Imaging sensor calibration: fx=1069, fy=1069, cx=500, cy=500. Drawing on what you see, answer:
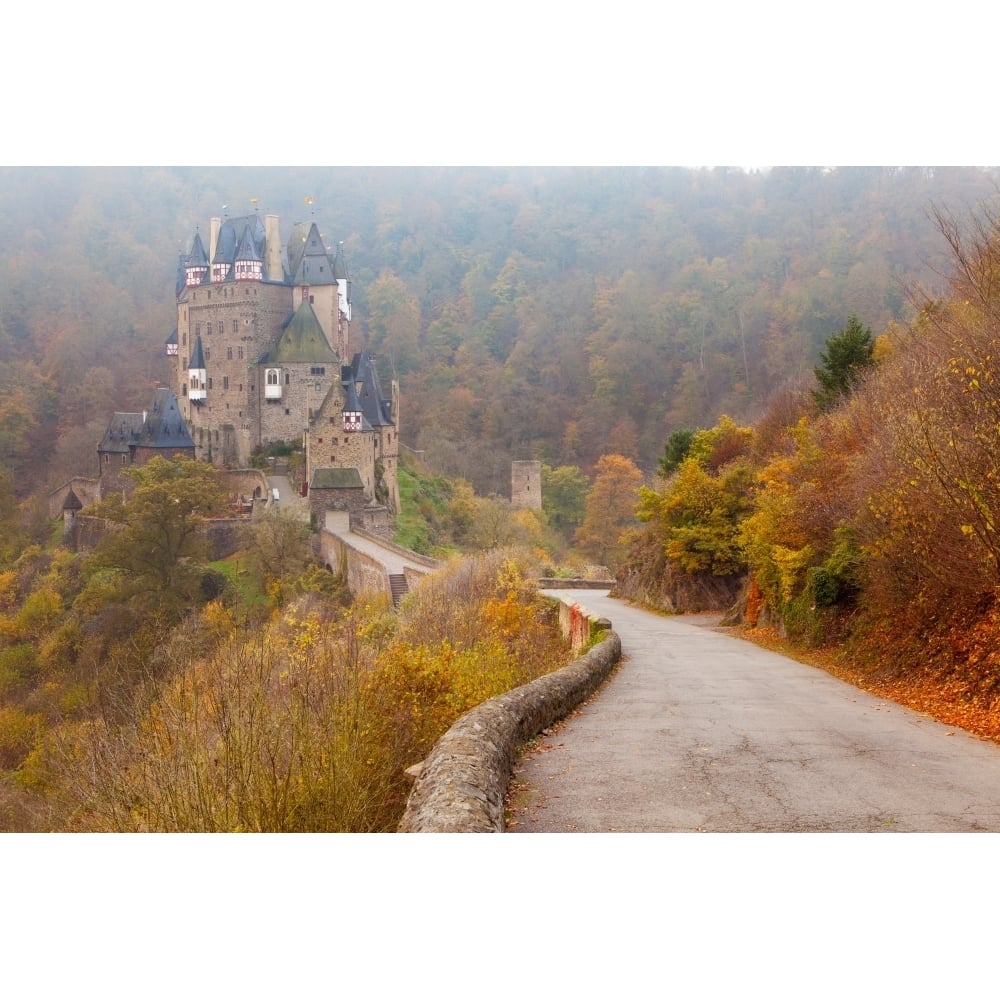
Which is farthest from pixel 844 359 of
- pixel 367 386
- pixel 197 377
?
pixel 367 386

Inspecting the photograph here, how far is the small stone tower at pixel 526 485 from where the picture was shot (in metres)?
47.9

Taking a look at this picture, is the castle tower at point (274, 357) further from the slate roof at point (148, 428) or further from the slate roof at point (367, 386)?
the slate roof at point (148, 428)

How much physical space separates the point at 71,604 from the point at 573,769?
2461cm

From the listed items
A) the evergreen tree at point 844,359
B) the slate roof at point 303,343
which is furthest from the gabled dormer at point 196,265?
the evergreen tree at point 844,359

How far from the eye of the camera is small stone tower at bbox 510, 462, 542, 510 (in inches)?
1886

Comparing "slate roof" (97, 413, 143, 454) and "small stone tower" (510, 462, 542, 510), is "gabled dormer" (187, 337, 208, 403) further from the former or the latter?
"small stone tower" (510, 462, 542, 510)

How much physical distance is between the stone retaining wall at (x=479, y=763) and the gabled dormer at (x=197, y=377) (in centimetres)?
1922

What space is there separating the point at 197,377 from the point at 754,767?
2312cm

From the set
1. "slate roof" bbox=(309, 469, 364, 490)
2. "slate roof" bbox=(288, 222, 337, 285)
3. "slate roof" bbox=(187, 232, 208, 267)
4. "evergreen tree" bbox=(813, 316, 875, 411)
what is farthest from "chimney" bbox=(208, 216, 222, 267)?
Answer: "slate roof" bbox=(309, 469, 364, 490)

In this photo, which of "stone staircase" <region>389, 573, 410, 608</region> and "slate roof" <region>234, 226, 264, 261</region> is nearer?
"stone staircase" <region>389, 573, 410, 608</region>

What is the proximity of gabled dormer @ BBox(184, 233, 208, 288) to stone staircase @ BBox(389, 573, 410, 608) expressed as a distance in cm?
1020

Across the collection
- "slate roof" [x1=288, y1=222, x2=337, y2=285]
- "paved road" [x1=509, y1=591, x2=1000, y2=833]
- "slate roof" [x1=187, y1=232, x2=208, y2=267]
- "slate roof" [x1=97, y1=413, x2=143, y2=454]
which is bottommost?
"paved road" [x1=509, y1=591, x2=1000, y2=833]

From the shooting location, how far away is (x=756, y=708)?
10672mm

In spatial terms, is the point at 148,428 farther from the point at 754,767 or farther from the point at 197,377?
the point at 754,767
